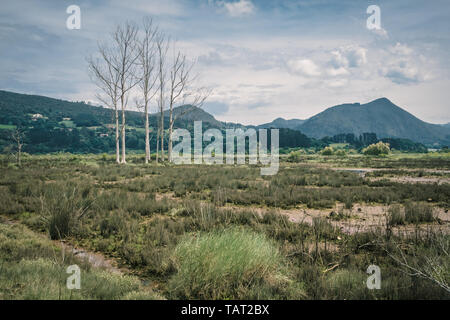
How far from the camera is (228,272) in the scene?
12.8 ft

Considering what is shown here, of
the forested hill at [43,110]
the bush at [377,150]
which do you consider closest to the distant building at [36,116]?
the forested hill at [43,110]

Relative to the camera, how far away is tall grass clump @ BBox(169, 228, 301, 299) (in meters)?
3.67

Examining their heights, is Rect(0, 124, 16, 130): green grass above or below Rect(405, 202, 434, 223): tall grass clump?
above

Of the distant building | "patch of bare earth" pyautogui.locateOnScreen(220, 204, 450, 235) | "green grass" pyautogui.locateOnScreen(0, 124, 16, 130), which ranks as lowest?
"patch of bare earth" pyautogui.locateOnScreen(220, 204, 450, 235)

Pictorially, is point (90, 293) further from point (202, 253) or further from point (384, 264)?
point (384, 264)

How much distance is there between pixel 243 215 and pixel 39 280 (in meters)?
5.44

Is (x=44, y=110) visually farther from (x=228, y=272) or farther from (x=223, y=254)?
(x=228, y=272)

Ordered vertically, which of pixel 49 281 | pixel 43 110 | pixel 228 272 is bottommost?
pixel 228 272

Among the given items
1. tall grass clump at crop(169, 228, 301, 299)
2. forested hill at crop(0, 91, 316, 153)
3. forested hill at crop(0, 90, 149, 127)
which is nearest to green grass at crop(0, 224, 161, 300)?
tall grass clump at crop(169, 228, 301, 299)

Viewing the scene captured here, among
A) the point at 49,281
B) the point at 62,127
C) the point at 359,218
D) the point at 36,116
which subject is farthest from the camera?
the point at 36,116

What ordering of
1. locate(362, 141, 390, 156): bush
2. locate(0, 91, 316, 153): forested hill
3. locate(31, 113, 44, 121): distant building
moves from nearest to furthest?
locate(362, 141, 390, 156): bush, locate(0, 91, 316, 153): forested hill, locate(31, 113, 44, 121): distant building

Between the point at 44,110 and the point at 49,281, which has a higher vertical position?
the point at 44,110

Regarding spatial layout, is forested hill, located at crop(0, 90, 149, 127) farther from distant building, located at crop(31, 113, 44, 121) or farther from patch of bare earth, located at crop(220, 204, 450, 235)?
patch of bare earth, located at crop(220, 204, 450, 235)

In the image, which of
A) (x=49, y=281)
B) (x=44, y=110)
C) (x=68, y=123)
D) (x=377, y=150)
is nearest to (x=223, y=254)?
(x=49, y=281)
